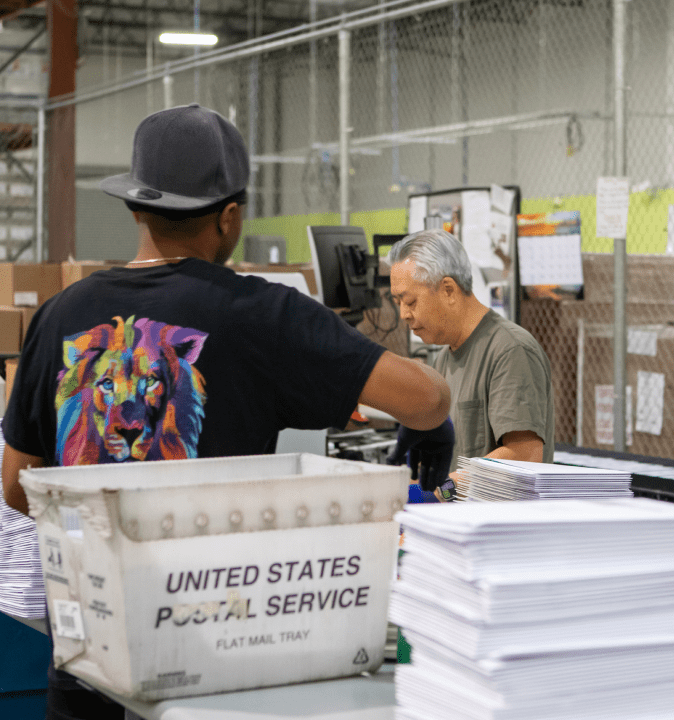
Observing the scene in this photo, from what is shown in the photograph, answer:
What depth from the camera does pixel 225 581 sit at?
104cm

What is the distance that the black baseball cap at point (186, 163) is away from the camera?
1.31 meters

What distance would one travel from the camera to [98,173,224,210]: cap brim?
129 centimetres

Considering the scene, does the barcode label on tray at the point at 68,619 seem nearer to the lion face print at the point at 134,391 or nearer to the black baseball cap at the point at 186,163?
the lion face print at the point at 134,391

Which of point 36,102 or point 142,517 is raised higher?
point 36,102

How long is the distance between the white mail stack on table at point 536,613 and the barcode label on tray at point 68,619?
35 centimetres

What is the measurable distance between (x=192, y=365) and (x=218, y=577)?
31cm

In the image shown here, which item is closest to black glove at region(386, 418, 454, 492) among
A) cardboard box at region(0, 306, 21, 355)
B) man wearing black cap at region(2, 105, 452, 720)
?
man wearing black cap at region(2, 105, 452, 720)

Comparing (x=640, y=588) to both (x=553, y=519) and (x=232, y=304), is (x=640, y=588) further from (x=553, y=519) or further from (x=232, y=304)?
(x=232, y=304)

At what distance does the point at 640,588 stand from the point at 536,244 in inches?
180

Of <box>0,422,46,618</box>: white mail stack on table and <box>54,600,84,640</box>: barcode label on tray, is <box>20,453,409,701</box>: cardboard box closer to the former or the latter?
<box>54,600,84,640</box>: barcode label on tray

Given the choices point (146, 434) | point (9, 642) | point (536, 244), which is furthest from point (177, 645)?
point (536, 244)

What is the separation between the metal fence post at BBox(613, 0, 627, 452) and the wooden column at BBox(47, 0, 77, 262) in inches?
278

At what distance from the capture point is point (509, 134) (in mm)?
10164

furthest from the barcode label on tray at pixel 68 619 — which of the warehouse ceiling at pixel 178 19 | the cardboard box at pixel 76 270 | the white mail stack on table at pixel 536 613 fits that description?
the warehouse ceiling at pixel 178 19
